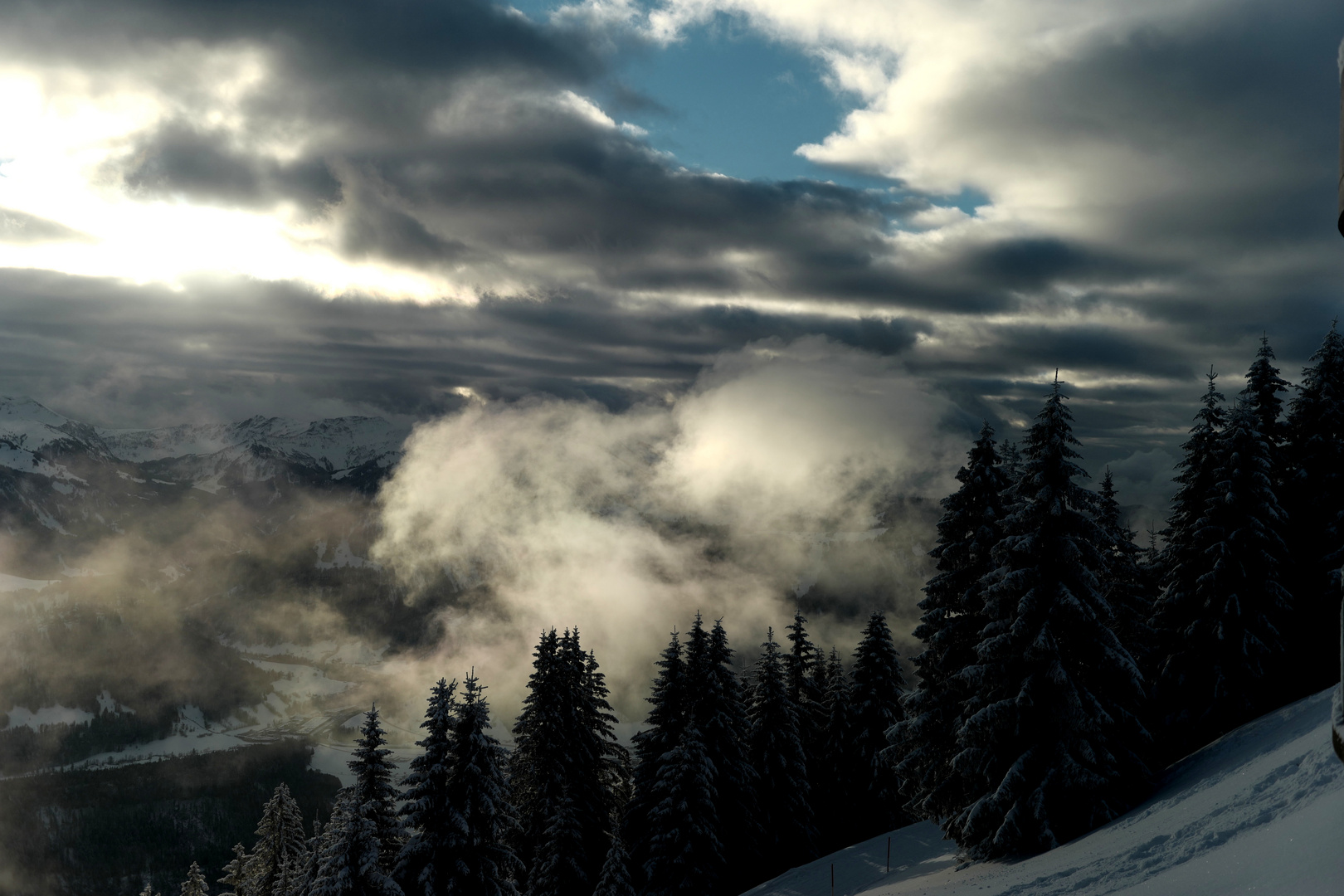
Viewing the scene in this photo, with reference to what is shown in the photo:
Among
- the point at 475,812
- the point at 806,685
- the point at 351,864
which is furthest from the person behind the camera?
the point at 806,685

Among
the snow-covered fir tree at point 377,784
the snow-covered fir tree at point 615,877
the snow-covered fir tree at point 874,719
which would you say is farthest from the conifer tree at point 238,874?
the snow-covered fir tree at point 874,719

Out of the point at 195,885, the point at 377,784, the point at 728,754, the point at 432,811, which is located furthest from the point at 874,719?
the point at 195,885

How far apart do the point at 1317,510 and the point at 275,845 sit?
54524 millimetres

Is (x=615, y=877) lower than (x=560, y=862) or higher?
higher

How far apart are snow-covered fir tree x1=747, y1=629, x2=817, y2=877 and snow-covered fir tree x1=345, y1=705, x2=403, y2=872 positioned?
61.7 feet

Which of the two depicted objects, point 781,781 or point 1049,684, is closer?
point 1049,684

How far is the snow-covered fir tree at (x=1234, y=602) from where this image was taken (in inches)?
1017

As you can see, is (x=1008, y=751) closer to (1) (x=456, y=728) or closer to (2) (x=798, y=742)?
(1) (x=456, y=728)

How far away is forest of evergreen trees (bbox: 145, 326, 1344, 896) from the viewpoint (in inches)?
838

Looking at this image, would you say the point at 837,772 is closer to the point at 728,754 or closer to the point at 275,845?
the point at 728,754

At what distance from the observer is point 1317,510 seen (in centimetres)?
2811

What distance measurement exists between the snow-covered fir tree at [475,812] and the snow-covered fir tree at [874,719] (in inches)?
944

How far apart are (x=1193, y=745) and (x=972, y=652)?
8774mm

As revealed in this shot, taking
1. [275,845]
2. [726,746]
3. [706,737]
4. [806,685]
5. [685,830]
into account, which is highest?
[706,737]
